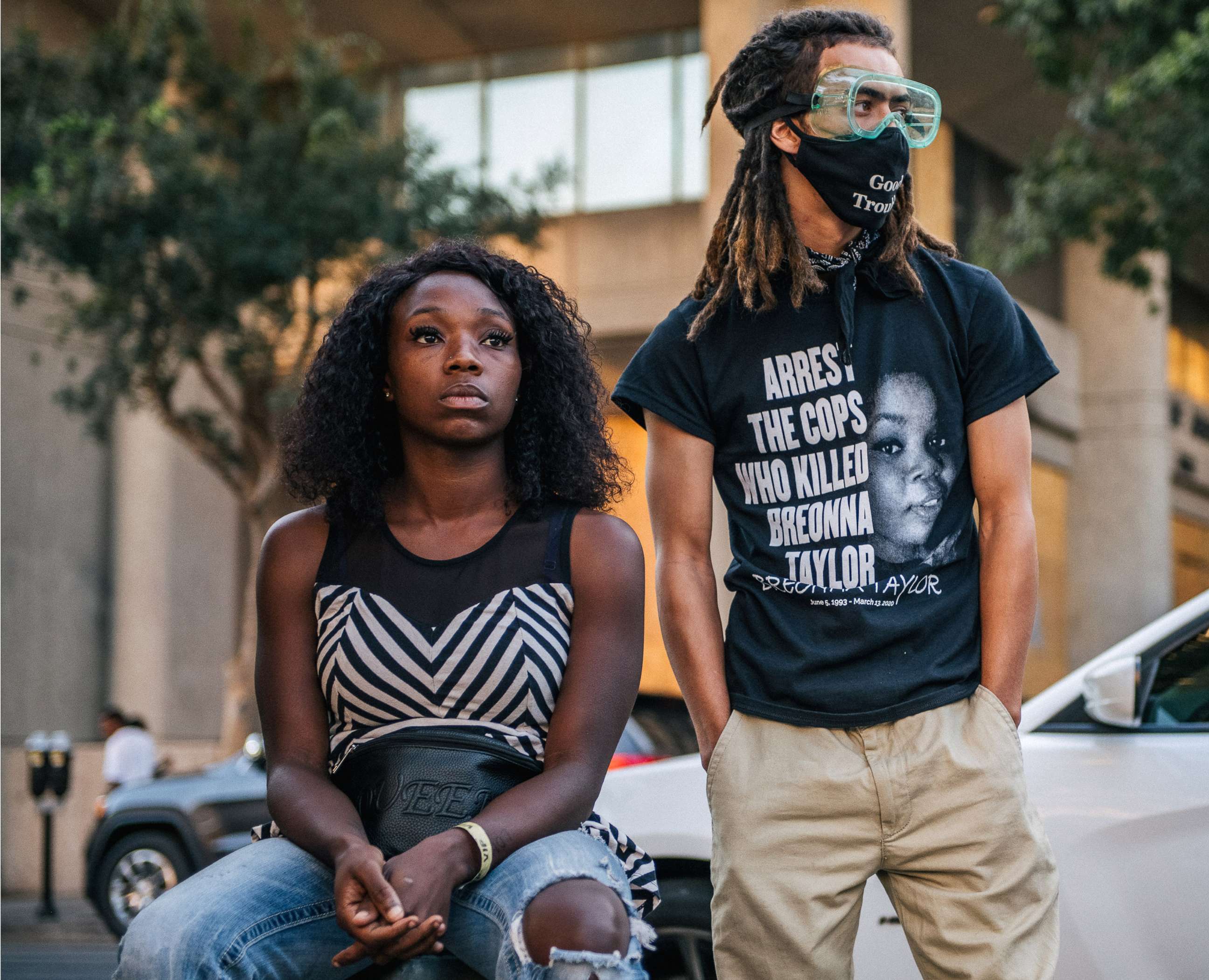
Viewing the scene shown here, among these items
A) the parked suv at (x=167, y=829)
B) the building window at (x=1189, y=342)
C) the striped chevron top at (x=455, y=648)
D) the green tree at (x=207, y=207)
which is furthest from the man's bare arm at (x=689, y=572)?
the building window at (x=1189, y=342)

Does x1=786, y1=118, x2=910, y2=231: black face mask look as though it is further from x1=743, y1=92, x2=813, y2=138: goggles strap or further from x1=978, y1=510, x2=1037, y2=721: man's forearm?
x1=978, y1=510, x2=1037, y2=721: man's forearm

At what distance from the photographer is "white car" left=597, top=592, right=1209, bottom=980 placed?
12.0ft

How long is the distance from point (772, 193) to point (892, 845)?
124 cm

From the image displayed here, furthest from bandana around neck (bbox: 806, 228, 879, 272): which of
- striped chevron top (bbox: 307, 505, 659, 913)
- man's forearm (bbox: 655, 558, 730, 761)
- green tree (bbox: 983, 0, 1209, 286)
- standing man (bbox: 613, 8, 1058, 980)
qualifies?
green tree (bbox: 983, 0, 1209, 286)

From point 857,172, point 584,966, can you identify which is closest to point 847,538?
point 857,172

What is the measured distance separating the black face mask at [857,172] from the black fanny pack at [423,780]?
1181 millimetres

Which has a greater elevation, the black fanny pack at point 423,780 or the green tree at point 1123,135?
the green tree at point 1123,135

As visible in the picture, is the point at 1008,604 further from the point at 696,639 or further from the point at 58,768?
the point at 58,768

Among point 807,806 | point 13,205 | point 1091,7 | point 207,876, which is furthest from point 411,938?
point 13,205

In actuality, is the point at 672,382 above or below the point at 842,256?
below

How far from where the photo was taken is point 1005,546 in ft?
8.91

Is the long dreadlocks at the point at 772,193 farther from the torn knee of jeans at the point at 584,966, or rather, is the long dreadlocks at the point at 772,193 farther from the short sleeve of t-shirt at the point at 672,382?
the torn knee of jeans at the point at 584,966

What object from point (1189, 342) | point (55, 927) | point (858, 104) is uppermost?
point (1189, 342)

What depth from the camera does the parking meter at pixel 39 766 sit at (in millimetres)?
13156
